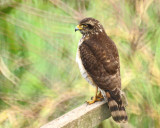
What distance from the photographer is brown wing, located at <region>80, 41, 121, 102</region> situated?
2.37 m

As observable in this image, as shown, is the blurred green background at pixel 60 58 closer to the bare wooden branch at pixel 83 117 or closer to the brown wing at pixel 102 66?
the brown wing at pixel 102 66

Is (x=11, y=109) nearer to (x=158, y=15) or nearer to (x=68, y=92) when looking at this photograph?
(x=68, y=92)

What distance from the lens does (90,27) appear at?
2.78 metres

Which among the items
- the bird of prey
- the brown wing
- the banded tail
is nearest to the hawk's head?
the bird of prey

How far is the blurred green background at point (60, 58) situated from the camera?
2840mm

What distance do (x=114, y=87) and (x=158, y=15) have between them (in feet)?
3.05

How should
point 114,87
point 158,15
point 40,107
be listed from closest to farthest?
point 114,87, point 40,107, point 158,15

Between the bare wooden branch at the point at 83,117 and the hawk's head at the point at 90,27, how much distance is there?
32.2 inches

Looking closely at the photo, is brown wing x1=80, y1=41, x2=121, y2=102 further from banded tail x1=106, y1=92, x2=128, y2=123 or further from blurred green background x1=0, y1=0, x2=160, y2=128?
blurred green background x1=0, y1=0, x2=160, y2=128

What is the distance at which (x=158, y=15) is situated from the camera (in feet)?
9.89

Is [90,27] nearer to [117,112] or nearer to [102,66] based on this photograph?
[102,66]

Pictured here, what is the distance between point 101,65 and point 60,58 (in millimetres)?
526

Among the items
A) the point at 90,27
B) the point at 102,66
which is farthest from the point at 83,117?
the point at 90,27

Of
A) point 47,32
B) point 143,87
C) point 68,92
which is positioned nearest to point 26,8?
point 47,32
